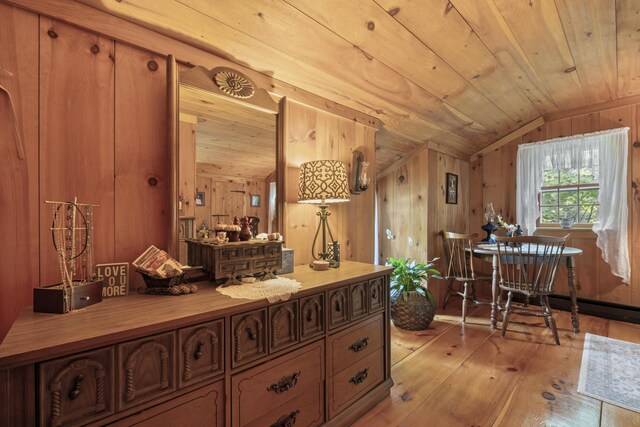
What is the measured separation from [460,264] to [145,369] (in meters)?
3.15

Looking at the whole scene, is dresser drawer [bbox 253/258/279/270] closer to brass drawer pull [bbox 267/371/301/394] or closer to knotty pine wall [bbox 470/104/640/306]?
brass drawer pull [bbox 267/371/301/394]

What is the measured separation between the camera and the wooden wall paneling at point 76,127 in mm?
1114

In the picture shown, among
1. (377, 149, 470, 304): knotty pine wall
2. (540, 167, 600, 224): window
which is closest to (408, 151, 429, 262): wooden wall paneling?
(377, 149, 470, 304): knotty pine wall

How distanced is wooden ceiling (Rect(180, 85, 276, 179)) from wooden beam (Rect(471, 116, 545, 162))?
3.49 m

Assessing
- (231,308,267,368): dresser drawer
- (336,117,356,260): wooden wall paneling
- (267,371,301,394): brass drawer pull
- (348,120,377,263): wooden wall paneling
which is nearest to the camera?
(231,308,267,368): dresser drawer

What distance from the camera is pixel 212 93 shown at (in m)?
1.53

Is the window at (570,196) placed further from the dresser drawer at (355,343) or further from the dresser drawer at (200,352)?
the dresser drawer at (200,352)

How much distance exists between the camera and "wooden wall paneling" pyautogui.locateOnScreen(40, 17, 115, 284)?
1.11 m

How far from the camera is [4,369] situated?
66cm

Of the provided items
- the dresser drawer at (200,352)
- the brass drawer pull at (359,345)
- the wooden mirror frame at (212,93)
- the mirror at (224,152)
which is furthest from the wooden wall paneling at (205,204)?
the brass drawer pull at (359,345)

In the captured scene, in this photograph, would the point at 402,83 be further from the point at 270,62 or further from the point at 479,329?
the point at 479,329

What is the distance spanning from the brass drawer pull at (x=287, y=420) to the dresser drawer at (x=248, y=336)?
0.30m

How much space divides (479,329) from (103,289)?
120 inches

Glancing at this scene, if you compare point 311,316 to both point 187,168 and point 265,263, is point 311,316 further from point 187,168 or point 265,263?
point 187,168
